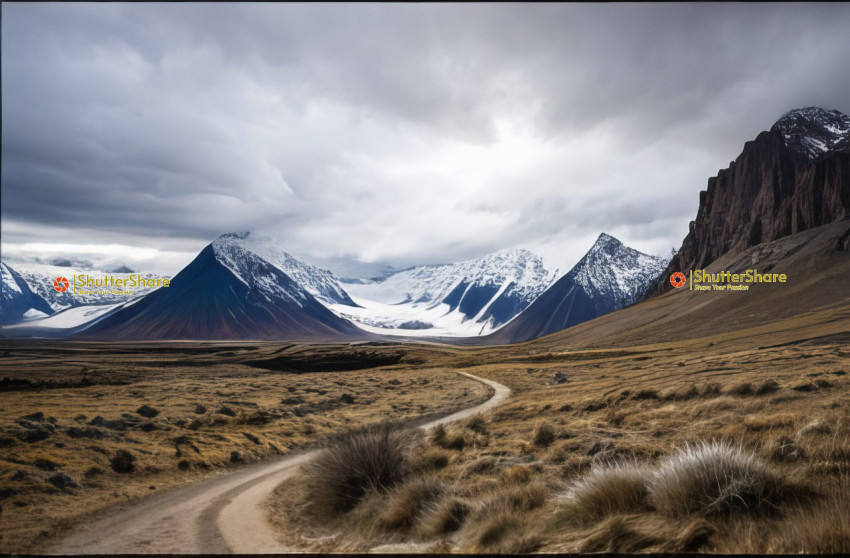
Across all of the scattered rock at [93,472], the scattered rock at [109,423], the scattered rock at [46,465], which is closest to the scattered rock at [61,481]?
the scattered rock at [93,472]

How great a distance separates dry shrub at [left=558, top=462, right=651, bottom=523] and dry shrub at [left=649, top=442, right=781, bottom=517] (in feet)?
0.93

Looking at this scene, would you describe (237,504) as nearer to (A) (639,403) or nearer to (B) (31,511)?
(B) (31,511)

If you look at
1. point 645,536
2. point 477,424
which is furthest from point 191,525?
point 477,424

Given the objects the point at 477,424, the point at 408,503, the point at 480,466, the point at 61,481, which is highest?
the point at 408,503

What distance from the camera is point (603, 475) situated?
9.44 m

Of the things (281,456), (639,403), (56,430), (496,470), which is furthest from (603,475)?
(56,430)

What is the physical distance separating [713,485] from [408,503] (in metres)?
6.37

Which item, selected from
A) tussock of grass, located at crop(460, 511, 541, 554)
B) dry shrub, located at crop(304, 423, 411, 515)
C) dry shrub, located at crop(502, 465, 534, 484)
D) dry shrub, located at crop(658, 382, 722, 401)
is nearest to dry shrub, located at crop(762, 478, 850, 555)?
tussock of grass, located at crop(460, 511, 541, 554)

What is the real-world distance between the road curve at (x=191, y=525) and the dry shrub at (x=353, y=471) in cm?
160

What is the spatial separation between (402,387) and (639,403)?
34.4 metres

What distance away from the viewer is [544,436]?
1756 cm

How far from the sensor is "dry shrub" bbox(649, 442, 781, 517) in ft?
26.1

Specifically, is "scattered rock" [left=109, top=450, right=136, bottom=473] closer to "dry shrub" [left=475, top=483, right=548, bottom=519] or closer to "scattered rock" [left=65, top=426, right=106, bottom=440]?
"scattered rock" [left=65, top=426, right=106, bottom=440]

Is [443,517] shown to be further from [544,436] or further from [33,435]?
[33,435]
